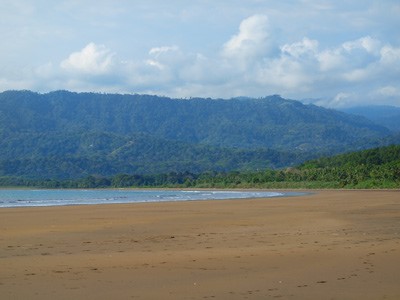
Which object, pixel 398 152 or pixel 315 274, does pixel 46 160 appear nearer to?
pixel 398 152

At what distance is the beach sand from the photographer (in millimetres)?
11844

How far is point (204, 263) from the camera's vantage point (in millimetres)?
15133

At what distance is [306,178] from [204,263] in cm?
A: 8741

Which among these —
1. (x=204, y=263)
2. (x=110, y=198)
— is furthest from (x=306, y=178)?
(x=204, y=263)

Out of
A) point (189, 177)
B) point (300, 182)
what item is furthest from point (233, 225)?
point (189, 177)

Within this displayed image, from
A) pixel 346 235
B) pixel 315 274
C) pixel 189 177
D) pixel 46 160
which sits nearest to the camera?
pixel 315 274

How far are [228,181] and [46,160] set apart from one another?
3562 inches

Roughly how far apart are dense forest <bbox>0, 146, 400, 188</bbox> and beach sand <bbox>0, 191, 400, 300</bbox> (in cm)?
5881

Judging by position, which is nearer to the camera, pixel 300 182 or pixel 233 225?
pixel 233 225

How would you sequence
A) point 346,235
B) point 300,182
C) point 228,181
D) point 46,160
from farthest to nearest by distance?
point 46,160, point 228,181, point 300,182, point 346,235

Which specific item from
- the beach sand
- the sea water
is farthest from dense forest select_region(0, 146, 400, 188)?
the beach sand

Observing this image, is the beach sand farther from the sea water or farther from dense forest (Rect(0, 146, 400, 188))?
dense forest (Rect(0, 146, 400, 188))

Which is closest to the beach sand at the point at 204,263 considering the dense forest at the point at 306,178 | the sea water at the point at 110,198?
the sea water at the point at 110,198

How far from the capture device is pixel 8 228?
2606 cm
